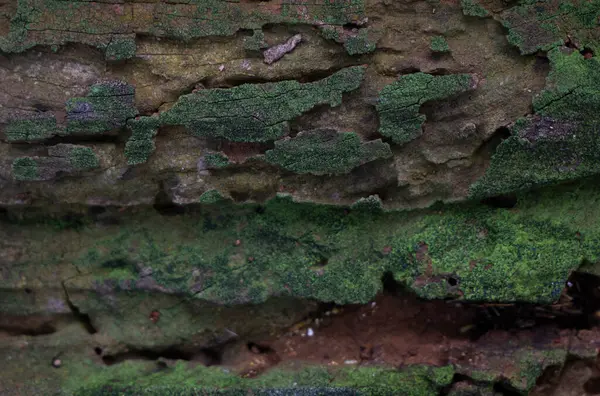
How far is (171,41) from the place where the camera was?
4633mm

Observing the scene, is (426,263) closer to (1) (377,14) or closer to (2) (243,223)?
(2) (243,223)

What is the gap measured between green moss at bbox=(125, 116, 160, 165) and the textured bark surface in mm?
15

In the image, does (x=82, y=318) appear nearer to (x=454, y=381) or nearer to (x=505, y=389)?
(x=454, y=381)

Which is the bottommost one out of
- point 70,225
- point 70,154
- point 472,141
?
point 70,225

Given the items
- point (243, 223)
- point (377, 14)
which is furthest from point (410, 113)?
point (243, 223)

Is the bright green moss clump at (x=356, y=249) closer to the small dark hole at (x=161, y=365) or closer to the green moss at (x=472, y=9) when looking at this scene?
the small dark hole at (x=161, y=365)

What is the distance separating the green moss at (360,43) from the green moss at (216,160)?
49.0 inches

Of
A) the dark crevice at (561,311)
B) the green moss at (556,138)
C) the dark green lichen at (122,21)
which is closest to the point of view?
the green moss at (556,138)

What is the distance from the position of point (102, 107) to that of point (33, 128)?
0.56 m

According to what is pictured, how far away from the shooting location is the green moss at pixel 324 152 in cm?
466

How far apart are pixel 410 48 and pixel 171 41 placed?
181 centimetres

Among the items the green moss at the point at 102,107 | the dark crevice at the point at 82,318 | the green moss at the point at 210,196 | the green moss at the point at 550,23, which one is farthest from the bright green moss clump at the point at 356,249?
the green moss at the point at 550,23

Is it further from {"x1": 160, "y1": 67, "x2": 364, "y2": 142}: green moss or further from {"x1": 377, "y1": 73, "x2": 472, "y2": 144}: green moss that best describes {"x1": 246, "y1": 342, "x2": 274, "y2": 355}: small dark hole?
{"x1": 377, "y1": 73, "x2": 472, "y2": 144}: green moss

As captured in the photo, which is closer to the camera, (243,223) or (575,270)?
(575,270)
